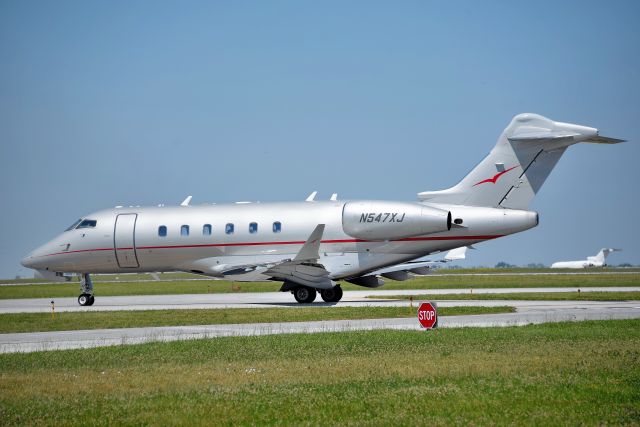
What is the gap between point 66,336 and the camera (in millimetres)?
24766

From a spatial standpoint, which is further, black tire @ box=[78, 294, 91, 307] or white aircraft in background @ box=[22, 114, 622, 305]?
black tire @ box=[78, 294, 91, 307]

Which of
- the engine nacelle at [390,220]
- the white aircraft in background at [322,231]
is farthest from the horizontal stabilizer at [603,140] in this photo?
the engine nacelle at [390,220]

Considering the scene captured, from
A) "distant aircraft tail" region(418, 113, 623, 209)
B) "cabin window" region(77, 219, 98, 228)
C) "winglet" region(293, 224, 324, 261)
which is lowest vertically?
"winglet" region(293, 224, 324, 261)

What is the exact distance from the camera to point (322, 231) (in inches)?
1374

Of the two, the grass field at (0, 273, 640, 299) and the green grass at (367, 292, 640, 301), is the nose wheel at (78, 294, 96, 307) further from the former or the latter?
the grass field at (0, 273, 640, 299)

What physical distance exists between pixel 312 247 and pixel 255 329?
1042 cm

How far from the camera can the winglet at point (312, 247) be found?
35000 millimetres

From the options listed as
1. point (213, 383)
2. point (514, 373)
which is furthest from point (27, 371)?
point (514, 373)

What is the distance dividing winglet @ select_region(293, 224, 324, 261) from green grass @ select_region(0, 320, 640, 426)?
13606 mm

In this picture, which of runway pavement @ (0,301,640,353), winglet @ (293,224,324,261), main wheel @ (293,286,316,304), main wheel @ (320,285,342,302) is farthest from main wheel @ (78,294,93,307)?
runway pavement @ (0,301,640,353)

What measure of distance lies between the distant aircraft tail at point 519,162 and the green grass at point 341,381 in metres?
13.7

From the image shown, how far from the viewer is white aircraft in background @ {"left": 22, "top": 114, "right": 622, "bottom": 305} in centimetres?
3478

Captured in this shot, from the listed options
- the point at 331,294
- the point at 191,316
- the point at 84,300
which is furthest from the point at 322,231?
the point at 84,300

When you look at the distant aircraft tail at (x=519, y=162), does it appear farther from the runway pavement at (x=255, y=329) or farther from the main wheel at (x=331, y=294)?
the main wheel at (x=331, y=294)
